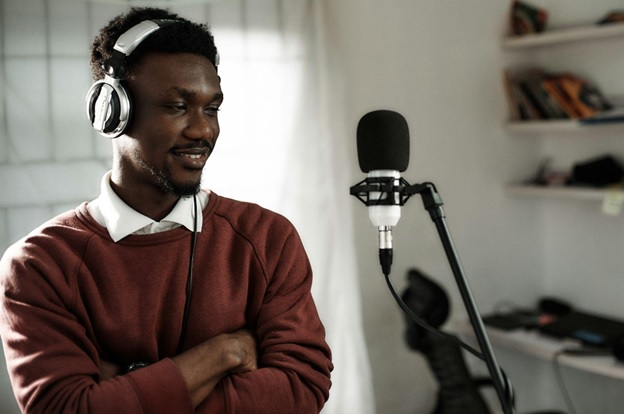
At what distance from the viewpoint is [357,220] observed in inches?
113

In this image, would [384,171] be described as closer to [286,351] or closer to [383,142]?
[383,142]

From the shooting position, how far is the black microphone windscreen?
99 centimetres

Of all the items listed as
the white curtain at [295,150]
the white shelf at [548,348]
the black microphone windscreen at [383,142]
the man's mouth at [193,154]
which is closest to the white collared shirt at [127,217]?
the man's mouth at [193,154]

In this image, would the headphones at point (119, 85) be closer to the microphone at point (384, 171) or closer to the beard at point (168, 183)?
the beard at point (168, 183)

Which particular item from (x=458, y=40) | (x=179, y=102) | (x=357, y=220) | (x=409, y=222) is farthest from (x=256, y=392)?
(x=458, y=40)

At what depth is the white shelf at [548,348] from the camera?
2512mm

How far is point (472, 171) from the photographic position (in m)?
3.22

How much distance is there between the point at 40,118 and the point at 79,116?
4.7 inches

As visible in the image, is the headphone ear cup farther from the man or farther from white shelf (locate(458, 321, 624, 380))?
white shelf (locate(458, 321, 624, 380))

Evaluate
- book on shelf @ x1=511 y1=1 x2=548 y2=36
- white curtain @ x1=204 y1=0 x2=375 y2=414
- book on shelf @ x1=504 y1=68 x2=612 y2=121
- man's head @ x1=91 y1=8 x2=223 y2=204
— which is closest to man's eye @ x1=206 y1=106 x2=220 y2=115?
man's head @ x1=91 y1=8 x2=223 y2=204

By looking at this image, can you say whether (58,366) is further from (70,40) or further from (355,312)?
(355,312)

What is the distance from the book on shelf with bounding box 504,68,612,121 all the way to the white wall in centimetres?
8

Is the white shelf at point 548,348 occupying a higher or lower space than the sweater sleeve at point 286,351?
lower

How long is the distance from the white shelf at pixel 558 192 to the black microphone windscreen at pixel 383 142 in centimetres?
210
